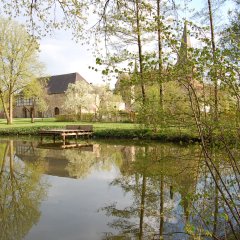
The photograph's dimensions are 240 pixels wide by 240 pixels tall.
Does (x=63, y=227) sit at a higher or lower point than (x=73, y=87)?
lower

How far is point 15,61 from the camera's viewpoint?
113 feet

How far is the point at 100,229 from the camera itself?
17.7ft

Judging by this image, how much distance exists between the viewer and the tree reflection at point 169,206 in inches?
181

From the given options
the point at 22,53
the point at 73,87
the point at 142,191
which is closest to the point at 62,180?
the point at 142,191

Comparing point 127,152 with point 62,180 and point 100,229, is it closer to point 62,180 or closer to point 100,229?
point 62,180

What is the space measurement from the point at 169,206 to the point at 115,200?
129 cm

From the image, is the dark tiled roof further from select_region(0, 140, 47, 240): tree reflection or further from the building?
select_region(0, 140, 47, 240): tree reflection

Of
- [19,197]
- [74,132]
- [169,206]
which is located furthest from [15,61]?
[169,206]

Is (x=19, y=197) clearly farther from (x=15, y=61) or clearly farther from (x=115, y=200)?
(x=15, y=61)

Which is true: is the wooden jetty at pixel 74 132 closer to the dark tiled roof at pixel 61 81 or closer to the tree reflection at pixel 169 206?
the tree reflection at pixel 169 206

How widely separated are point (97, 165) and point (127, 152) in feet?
11.6

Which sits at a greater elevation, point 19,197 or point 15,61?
point 15,61

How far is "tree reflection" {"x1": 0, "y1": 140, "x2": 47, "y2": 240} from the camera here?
545 cm

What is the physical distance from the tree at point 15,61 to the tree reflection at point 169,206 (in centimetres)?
2698
